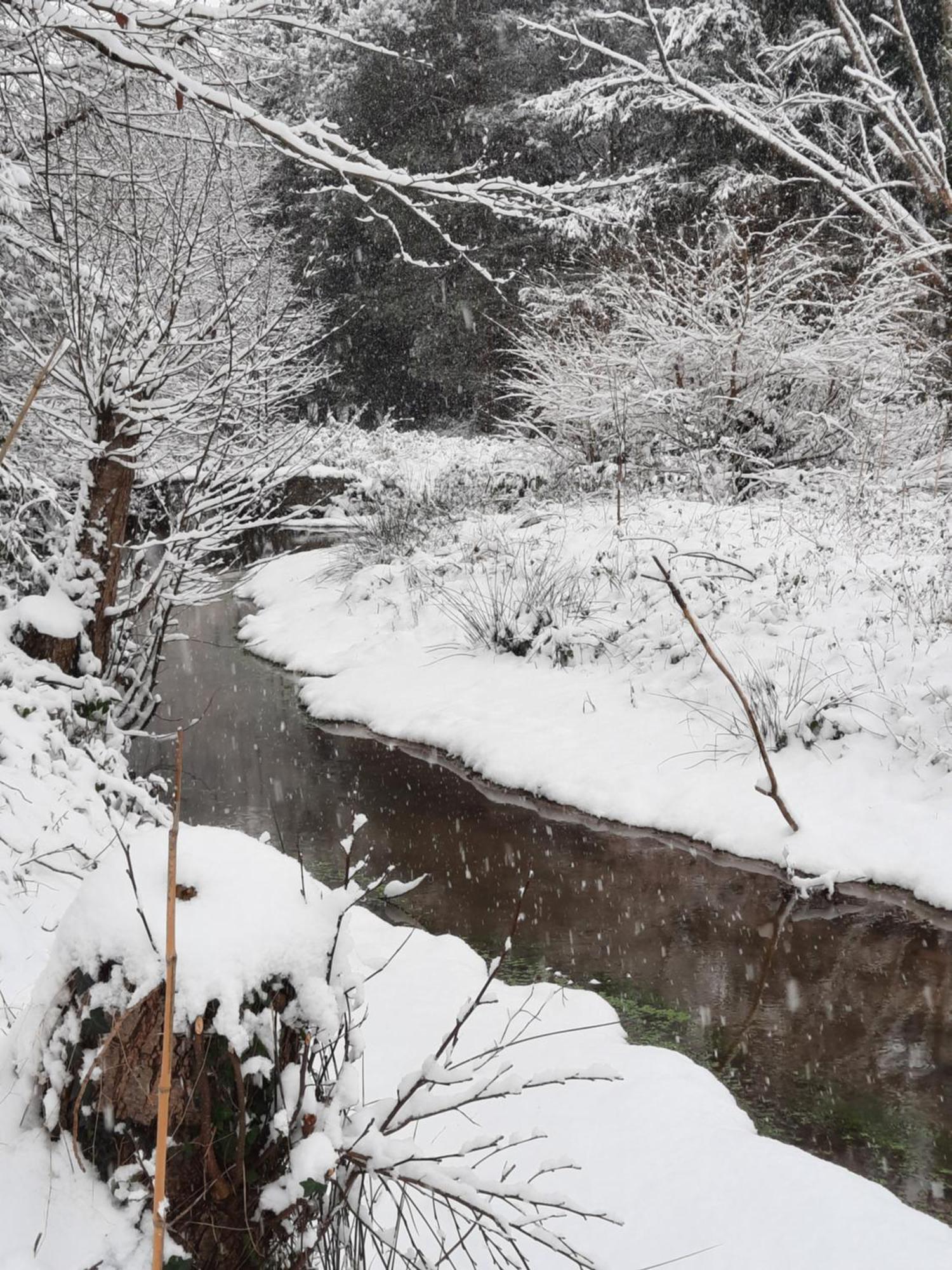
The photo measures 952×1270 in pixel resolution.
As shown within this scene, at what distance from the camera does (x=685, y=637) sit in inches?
317

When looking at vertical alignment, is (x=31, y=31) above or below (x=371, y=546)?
above

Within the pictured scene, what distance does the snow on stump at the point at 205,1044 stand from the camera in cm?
146

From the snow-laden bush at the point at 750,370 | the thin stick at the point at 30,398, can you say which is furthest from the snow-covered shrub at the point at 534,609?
the thin stick at the point at 30,398

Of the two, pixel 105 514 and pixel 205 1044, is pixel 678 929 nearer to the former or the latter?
pixel 105 514

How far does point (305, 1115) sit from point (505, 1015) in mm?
2417

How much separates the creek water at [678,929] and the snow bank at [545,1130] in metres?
0.41

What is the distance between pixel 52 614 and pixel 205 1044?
394cm

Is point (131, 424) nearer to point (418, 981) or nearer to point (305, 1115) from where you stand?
point (418, 981)

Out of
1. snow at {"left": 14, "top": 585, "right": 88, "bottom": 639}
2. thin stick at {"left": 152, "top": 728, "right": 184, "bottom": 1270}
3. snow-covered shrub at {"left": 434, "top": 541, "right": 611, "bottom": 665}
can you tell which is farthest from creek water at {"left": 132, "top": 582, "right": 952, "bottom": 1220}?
snow-covered shrub at {"left": 434, "top": 541, "right": 611, "bottom": 665}

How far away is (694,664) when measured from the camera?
7812 millimetres

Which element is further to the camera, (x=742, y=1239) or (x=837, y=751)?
(x=837, y=751)

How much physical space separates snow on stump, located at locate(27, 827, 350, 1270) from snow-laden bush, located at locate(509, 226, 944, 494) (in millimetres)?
10219

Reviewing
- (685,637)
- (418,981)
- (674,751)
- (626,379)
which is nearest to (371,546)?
(626,379)

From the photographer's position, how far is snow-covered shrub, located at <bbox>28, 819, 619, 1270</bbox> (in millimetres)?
1461
